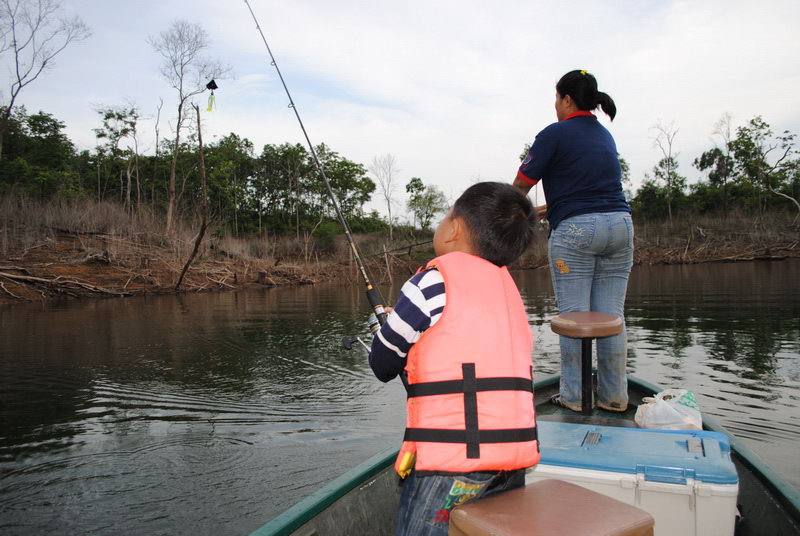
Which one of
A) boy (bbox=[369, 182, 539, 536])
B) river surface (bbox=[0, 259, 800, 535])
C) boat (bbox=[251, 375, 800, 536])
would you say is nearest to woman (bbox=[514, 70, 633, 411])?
boat (bbox=[251, 375, 800, 536])

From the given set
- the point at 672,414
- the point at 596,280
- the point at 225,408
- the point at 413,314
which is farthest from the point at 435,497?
the point at 225,408

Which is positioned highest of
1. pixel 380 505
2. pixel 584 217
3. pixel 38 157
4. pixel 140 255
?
pixel 38 157

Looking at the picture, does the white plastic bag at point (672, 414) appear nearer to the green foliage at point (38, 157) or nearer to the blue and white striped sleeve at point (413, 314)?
the blue and white striped sleeve at point (413, 314)

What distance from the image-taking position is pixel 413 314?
134cm

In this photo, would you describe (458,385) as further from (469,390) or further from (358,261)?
(358,261)

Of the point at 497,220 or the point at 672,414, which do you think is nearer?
the point at 497,220

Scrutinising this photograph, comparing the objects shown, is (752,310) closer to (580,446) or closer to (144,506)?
(580,446)

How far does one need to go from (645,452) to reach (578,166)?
148 cm

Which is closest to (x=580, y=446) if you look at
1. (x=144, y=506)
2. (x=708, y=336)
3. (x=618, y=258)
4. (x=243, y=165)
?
(x=618, y=258)

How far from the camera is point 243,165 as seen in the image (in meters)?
46.1

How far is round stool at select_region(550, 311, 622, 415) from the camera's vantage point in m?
2.33

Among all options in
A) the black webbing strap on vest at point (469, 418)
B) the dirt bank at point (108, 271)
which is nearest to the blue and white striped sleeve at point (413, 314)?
the black webbing strap on vest at point (469, 418)

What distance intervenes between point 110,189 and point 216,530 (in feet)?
141

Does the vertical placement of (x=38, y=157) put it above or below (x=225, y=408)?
above
